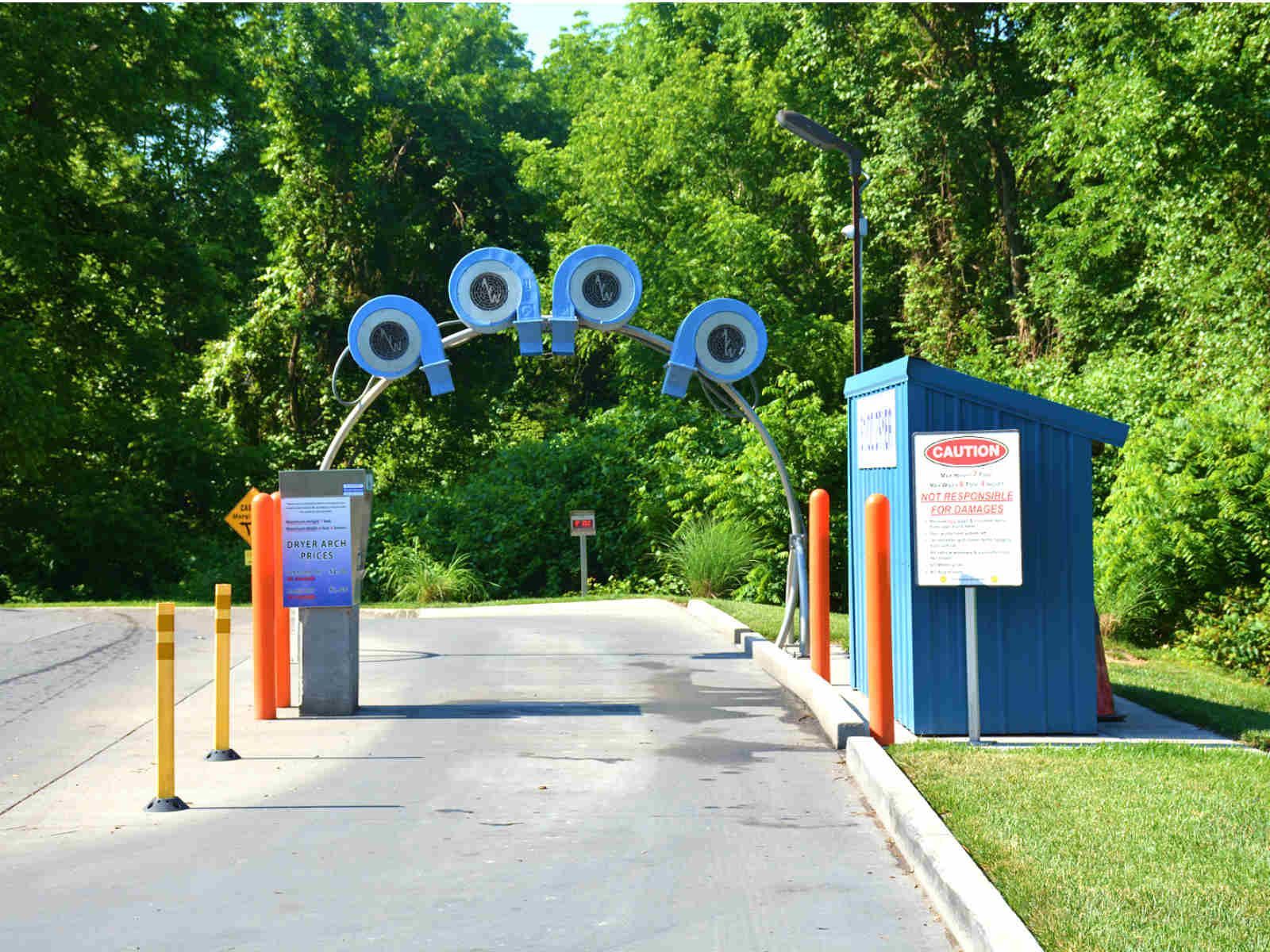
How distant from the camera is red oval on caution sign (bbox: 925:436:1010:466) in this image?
9070 mm

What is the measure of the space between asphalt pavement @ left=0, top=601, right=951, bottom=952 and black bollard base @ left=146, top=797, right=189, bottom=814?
0.11m

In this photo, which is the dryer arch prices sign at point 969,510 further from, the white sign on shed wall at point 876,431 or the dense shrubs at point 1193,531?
the dense shrubs at point 1193,531

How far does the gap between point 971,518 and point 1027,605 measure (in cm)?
90

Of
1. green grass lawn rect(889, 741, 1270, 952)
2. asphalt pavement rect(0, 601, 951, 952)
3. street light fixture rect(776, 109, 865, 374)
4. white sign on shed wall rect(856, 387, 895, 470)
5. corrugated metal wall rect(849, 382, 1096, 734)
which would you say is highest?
street light fixture rect(776, 109, 865, 374)

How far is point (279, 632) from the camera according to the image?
459 inches

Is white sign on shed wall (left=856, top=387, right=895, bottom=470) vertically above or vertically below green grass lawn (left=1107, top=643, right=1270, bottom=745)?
above

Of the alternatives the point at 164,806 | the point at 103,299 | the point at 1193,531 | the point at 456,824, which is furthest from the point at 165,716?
the point at 103,299

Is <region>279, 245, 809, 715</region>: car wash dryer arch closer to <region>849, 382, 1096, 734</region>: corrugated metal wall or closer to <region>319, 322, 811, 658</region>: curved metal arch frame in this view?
<region>319, 322, 811, 658</region>: curved metal arch frame

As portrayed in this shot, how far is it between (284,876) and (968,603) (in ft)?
15.1

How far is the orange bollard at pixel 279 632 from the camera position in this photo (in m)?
11.2

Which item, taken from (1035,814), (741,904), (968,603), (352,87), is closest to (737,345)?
(968,603)

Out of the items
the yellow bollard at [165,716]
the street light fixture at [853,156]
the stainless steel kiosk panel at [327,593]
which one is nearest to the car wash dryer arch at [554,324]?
the street light fixture at [853,156]

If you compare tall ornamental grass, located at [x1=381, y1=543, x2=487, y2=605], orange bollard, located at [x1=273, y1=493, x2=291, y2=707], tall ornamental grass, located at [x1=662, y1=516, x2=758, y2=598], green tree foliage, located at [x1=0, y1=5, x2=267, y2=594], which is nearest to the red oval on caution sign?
orange bollard, located at [x1=273, y1=493, x2=291, y2=707]

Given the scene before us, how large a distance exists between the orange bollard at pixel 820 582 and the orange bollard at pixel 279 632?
14.3 feet
